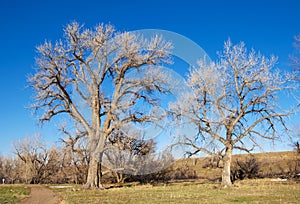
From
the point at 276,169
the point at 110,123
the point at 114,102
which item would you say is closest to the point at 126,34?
the point at 114,102

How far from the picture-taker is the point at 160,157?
112 feet

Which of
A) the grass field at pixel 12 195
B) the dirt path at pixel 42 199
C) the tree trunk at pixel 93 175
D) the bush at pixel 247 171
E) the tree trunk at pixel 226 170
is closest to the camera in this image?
the dirt path at pixel 42 199

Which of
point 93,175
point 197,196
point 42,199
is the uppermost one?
point 93,175

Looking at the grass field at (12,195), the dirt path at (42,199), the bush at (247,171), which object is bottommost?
the dirt path at (42,199)

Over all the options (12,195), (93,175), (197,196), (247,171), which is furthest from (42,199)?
(247,171)

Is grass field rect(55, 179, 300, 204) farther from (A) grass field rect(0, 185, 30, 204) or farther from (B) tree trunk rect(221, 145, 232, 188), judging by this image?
(B) tree trunk rect(221, 145, 232, 188)

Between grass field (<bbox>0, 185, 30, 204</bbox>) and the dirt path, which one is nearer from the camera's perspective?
the dirt path

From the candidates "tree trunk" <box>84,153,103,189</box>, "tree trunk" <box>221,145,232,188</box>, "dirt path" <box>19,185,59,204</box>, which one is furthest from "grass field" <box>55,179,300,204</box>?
"tree trunk" <box>84,153,103,189</box>

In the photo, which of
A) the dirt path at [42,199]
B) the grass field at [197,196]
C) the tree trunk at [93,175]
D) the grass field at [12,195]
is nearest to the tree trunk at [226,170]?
the grass field at [197,196]

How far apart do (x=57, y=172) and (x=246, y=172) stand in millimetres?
30790

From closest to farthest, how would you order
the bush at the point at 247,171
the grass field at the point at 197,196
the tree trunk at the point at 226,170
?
the grass field at the point at 197,196
the tree trunk at the point at 226,170
the bush at the point at 247,171

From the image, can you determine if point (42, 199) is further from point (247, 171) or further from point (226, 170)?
point (247, 171)

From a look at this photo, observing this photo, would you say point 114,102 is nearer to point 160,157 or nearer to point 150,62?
point 150,62

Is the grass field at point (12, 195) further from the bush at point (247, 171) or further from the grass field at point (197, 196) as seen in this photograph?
the bush at point (247, 171)
